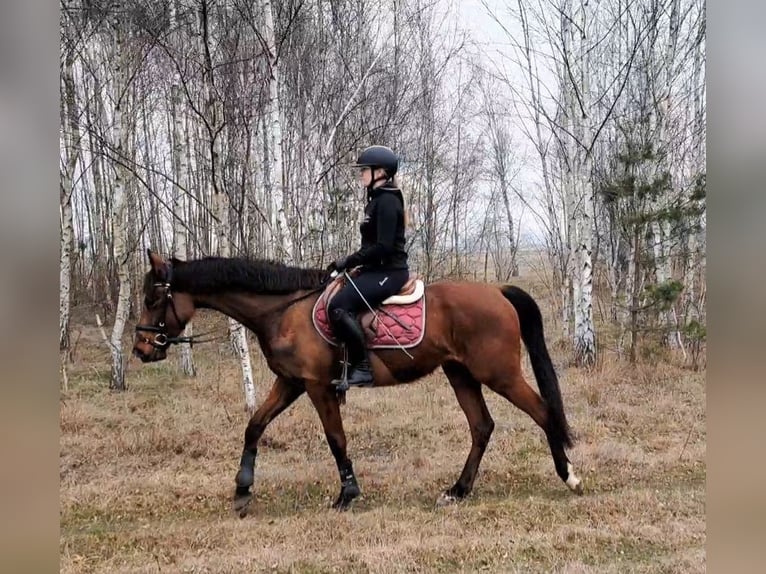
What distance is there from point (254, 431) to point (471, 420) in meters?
1.95

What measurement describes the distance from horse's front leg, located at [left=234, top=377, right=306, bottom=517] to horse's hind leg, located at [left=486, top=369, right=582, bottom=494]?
68.5 inches

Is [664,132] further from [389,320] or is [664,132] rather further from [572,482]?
[389,320]

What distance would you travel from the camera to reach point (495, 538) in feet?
13.5

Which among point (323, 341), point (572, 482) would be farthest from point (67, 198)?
point (572, 482)

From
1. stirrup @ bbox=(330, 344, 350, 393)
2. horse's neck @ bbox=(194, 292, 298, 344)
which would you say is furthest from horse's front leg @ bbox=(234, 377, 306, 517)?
horse's neck @ bbox=(194, 292, 298, 344)

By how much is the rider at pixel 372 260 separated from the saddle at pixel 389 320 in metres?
0.07

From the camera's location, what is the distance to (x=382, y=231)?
15.2ft

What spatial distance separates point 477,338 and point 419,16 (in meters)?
10.2

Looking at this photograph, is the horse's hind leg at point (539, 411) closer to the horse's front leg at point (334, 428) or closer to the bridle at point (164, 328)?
the horse's front leg at point (334, 428)

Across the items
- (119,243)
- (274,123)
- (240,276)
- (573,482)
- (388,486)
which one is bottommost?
(388,486)

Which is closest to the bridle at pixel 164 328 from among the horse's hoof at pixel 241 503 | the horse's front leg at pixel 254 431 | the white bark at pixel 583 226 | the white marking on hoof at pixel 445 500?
the horse's front leg at pixel 254 431

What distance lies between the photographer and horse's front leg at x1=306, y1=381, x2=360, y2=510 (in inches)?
190
